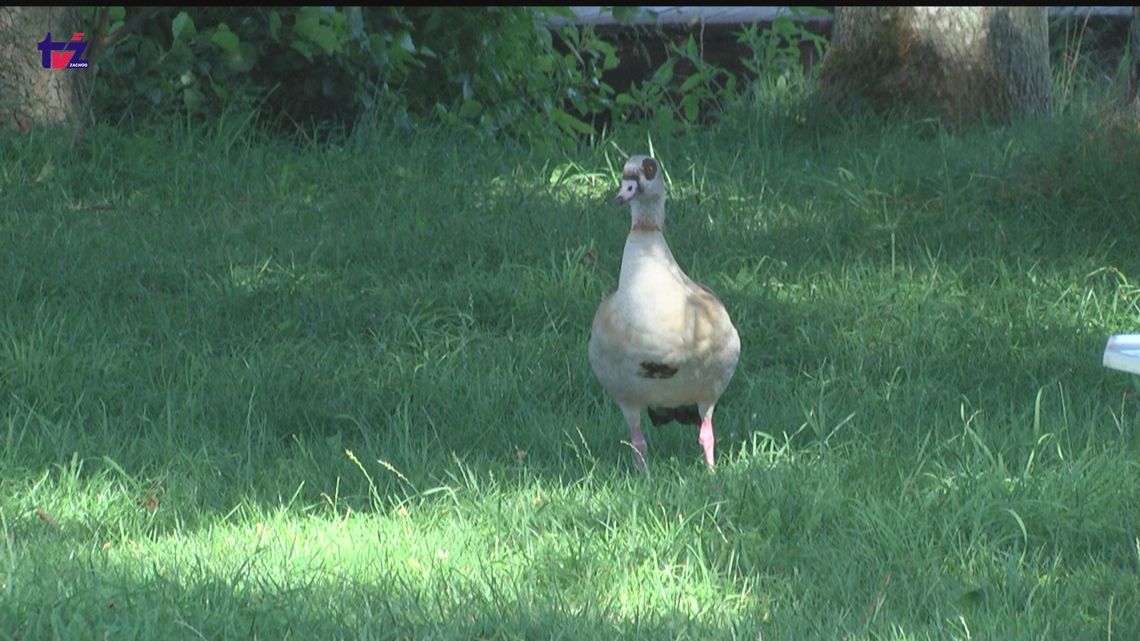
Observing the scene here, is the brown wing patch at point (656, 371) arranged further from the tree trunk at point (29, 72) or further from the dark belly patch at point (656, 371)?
the tree trunk at point (29, 72)

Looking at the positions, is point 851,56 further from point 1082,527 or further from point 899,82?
point 1082,527

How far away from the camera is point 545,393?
20.3 ft

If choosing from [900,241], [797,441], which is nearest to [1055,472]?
[797,441]

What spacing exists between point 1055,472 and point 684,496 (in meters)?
1.17

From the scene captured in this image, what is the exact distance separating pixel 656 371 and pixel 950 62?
15.7 ft

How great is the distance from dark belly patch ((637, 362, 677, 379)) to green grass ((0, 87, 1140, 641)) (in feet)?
1.09

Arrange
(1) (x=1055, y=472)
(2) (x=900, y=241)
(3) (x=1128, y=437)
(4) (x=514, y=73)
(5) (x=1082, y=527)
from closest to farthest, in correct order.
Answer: (5) (x=1082, y=527)
(1) (x=1055, y=472)
(3) (x=1128, y=437)
(2) (x=900, y=241)
(4) (x=514, y=73)

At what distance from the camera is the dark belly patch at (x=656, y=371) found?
518 cm

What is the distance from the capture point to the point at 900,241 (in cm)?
780

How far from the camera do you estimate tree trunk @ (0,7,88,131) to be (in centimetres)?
864

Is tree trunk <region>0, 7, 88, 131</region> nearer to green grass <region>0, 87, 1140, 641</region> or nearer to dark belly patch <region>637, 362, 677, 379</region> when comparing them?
green grass <region>0, 87, 1140, 641</region>

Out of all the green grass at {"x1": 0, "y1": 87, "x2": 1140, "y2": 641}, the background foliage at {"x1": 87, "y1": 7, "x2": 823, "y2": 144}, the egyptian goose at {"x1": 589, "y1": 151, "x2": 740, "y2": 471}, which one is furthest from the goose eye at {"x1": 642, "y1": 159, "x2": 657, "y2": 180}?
the background foliage at {"x1": 87, "y1": 7, "x2": 823, "y2": 144}

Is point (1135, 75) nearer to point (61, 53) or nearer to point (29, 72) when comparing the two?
point (61, 53)

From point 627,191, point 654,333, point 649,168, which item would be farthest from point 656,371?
point 649,168
